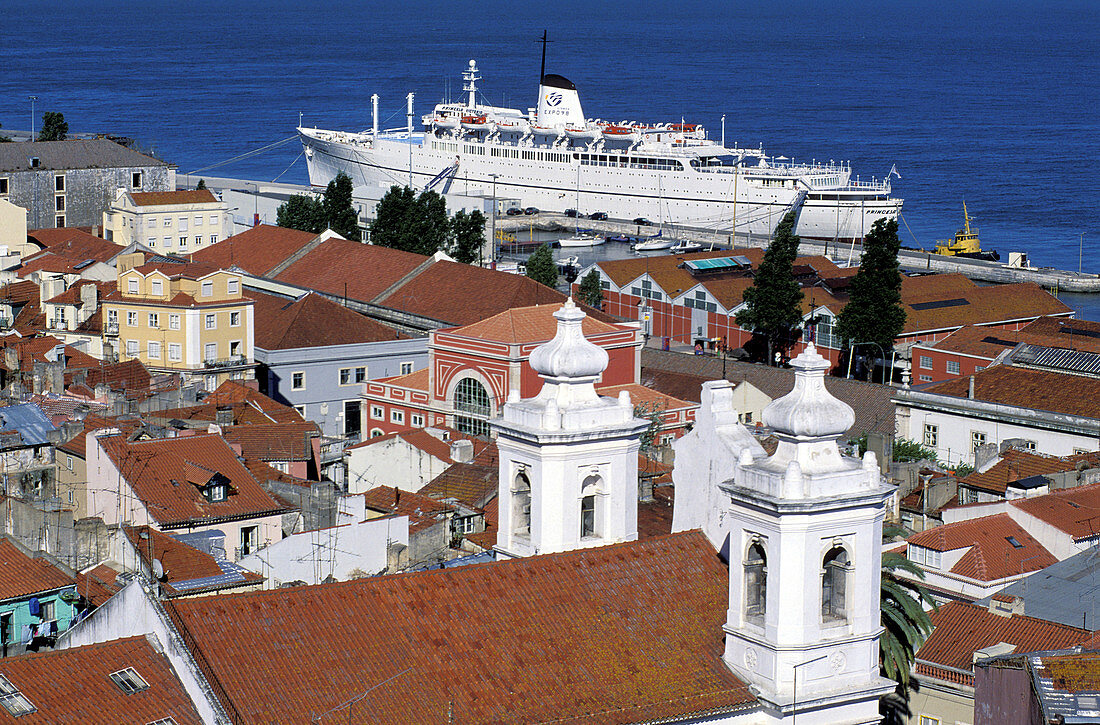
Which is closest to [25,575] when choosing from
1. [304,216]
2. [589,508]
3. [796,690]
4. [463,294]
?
[589,508]

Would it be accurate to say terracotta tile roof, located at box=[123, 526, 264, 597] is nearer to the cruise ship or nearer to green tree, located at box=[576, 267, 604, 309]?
green tree, located at box=[576, 267, 604, 309]

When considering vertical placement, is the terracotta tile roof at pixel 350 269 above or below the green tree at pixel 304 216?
below

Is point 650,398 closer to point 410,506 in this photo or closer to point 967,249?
point 410,506

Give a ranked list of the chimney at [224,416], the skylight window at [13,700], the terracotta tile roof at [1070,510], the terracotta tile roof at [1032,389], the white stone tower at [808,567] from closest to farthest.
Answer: the skylight window at [13,700] → the white stone tower at [808,567] → the terracotta tile roof at [1070,510] → the chimney at [224,416] → the terracotta tile roof at [1032,389]

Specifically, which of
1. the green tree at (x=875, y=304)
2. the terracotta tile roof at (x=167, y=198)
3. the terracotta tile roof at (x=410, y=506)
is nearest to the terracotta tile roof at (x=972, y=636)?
the terracotta tile roof at (x=410, y=506)

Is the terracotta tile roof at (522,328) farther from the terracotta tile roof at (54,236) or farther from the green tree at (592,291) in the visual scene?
the terracotta tile roof at (54,236)

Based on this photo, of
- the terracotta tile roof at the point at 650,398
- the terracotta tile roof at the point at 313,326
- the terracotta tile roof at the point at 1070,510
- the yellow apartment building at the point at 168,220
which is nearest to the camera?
the terracotta tile roof at the point at 1070,510

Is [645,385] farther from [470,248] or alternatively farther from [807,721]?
[807,721]
